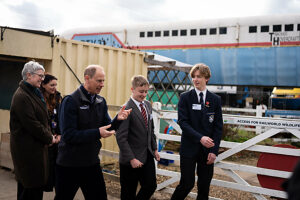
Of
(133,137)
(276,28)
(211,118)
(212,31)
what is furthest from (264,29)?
(133,137)

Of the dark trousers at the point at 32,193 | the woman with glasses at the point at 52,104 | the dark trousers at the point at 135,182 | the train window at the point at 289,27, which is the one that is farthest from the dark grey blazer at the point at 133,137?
the train window at the point at 289,27

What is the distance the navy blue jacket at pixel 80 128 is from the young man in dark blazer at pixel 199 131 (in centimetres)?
99

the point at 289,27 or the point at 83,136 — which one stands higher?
the point at 289,27

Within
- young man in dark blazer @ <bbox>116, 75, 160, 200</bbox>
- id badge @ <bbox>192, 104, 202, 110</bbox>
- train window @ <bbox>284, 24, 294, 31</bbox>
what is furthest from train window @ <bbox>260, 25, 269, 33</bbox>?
young man in dark blazer @ <bbox>116, 75, 160, 200</bbox>

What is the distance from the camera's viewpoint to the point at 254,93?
18.8m

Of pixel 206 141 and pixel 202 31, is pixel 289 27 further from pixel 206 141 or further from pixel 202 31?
pixel 206 141

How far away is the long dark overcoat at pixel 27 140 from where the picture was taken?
2.81 metres

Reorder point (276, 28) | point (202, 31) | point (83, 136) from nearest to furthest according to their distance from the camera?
1. point (83, 136)
2. point (276, 28)
3. point (202, 31)

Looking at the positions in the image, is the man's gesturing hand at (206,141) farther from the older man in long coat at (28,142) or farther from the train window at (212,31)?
the train window at (212,31)

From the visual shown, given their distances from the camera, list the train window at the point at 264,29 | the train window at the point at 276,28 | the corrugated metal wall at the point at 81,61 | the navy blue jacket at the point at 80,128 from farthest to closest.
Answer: the train window at the point at 264,29 → the train window at the point at 276,28 → the corrugated metal wall at the point at 81,61 → the navy blue jacket at the point at 80,128

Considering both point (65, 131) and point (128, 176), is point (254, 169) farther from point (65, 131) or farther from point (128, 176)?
point (65, 131)

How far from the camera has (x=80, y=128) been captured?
2756 millimetres

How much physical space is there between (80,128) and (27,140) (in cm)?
53

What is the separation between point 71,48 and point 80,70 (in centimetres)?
50
